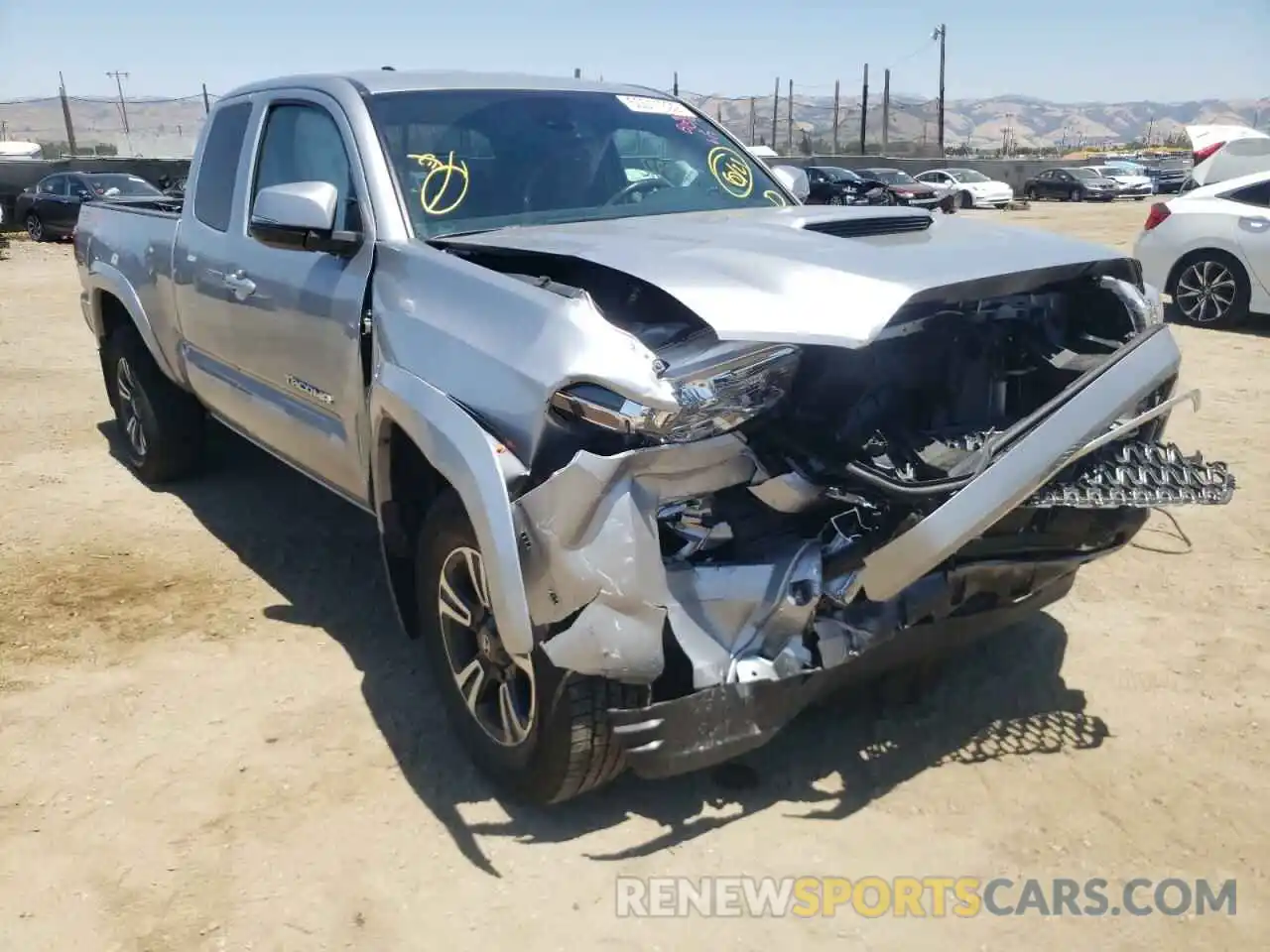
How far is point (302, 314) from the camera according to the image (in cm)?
355

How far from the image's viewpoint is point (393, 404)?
2.89 metres

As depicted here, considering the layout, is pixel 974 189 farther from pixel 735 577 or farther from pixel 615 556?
pixel 615 556

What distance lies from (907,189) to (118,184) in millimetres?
19985

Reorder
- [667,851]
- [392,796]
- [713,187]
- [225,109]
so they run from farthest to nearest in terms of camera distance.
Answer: [225,109], [713,187], [392,796], [667,851]

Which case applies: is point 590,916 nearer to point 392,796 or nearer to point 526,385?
point 392,796

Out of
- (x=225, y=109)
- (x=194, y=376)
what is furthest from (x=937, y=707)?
(x=225, y=109)

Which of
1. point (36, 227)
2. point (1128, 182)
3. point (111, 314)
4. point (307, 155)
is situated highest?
point (307, 155)

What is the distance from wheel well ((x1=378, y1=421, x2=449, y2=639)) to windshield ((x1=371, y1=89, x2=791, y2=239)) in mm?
680

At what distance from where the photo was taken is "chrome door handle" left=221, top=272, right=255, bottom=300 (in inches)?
155

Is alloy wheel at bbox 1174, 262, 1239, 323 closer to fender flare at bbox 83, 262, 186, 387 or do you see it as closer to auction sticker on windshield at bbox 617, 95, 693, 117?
auction sticker on windshield at bbox 617, 95, 693, 117

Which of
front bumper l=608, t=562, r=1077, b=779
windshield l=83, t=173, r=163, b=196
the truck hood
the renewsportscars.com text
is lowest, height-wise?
Result: the renewsportscars.com text

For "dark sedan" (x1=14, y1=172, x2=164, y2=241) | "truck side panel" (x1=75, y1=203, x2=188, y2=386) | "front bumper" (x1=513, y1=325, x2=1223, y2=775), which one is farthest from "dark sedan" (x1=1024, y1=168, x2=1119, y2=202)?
"front bumper" (x1=513, y1=325, x2=1223, y2=775)

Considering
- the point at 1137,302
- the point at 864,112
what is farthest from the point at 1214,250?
the point at 864,112

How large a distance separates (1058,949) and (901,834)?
0.47m
